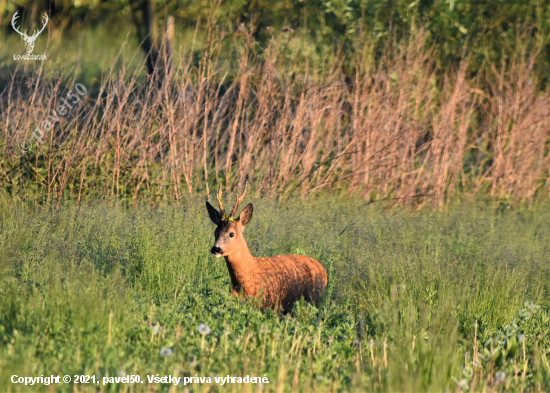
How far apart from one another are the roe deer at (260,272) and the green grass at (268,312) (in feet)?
0.52

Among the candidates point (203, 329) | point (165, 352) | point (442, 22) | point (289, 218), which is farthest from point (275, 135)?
point (165, 352)

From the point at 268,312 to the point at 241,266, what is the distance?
0.45 m

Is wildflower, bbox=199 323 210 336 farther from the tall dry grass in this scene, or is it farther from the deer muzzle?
the tall dry grass

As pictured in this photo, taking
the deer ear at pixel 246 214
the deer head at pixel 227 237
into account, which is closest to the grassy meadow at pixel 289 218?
the deer head at pixel 227 237

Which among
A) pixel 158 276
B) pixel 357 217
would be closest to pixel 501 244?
pixel 357 217

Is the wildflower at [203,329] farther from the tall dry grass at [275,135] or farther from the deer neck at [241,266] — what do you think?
the tall dry grass at [275,135]

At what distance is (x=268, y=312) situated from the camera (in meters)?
4.23

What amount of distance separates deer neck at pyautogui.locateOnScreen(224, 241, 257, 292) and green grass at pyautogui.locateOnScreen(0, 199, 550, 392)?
0.68ft

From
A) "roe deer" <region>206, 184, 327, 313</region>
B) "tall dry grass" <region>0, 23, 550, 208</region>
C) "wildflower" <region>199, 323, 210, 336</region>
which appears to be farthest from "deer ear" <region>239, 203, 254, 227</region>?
"tall dry grass" <region>0, 23, 550, 208</region>

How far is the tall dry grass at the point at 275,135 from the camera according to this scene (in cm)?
757

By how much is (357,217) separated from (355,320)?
287 cm

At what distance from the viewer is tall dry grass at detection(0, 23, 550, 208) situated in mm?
7570

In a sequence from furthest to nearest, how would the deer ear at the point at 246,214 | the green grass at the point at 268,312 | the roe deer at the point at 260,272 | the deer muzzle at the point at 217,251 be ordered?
the deer ear at the point at 246,214 → the roe deer at the point at 260,272 → the deer muzzle at the point at 217,251 → the green grass at the point at 268,312

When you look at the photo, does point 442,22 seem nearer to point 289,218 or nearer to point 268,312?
point 289,218
